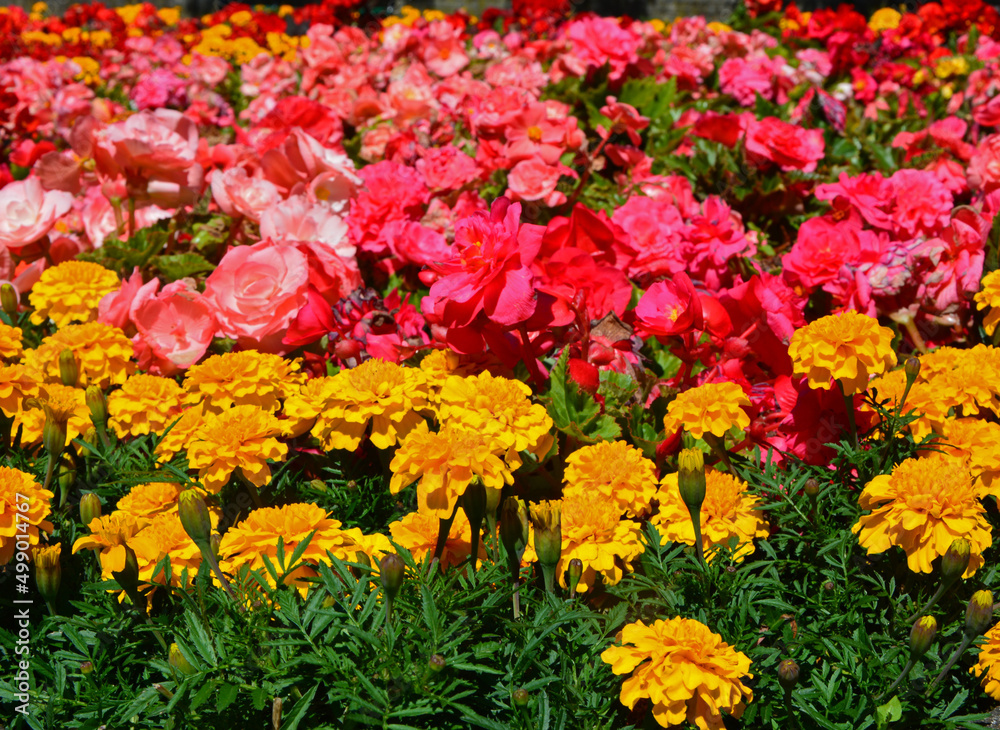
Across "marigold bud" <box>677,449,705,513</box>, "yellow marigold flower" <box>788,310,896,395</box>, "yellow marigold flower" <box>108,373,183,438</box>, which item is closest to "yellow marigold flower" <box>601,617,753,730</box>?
"marigold bud" <box>677,449,705,513</box>

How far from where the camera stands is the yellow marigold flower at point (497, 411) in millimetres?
1187

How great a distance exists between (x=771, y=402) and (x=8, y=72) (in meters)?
4.81

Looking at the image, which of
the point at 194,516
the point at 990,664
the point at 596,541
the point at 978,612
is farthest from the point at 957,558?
the point at 194,516

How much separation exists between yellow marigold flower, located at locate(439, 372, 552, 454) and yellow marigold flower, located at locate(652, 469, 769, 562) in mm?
239

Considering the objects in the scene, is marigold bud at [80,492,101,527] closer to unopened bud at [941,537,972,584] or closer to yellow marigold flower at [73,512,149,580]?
yellow marigold flower at [73,512,149,580]

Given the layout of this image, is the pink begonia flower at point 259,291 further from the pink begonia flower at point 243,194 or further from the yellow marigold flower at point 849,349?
the yellow marigold flower at point 849,349

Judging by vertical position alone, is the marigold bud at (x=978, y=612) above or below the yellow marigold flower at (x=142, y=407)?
above

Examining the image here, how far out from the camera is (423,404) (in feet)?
4.49

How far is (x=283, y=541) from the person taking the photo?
1.17 meters

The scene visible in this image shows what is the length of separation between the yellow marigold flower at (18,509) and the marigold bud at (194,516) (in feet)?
1.09

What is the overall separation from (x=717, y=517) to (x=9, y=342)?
1433mm

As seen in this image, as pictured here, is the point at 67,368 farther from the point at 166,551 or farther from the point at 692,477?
the point at 692,477

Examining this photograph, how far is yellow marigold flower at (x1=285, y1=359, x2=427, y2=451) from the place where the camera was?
4.33 feet

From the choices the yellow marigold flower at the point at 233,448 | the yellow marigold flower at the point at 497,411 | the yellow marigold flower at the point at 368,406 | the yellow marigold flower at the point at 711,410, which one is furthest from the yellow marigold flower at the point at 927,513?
the yellow marigold flower at the point at 233,448
